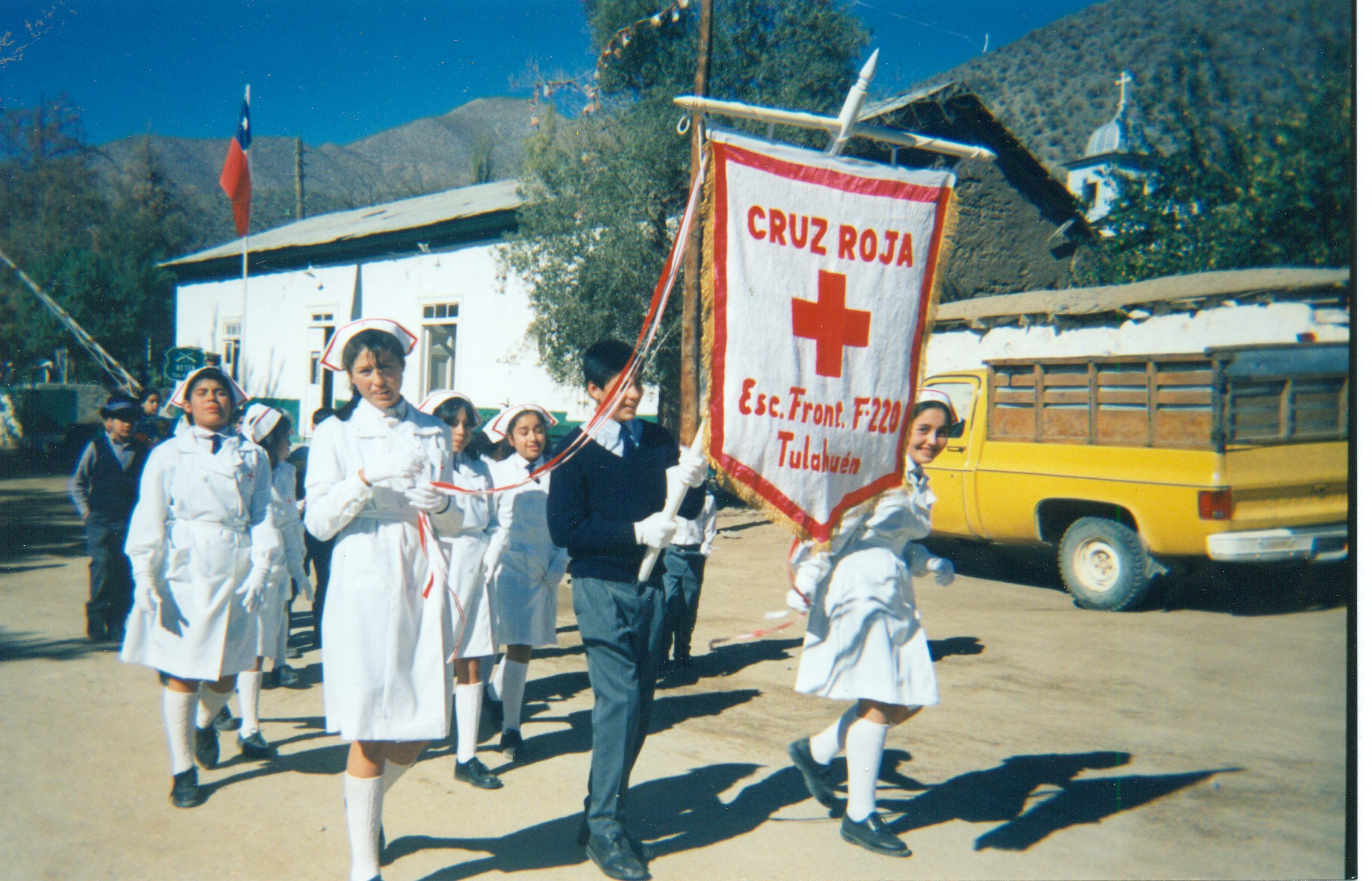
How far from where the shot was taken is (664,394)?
1462 centimetres

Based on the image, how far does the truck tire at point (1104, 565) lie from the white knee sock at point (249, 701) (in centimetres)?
657

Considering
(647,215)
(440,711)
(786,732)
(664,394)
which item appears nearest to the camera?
(440,711)

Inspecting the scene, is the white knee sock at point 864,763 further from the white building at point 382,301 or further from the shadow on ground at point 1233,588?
the white building at point 382,301

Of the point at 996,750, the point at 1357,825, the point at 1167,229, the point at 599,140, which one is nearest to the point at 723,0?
the point at 599,140

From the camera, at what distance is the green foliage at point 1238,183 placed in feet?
12.6

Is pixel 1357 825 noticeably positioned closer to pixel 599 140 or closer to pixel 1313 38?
pixel 1313 38

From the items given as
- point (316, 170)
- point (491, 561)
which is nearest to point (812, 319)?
point (491, 561)

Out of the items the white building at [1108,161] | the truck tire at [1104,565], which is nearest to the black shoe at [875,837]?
the truck tire at [1104,565]

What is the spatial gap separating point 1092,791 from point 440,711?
2873 millimetres

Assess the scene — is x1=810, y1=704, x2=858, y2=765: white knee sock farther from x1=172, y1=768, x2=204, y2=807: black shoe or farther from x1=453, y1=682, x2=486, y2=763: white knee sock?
x1=172, y1=768, x2=204, y2=807: black shoe

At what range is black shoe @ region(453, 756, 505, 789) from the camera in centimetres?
420

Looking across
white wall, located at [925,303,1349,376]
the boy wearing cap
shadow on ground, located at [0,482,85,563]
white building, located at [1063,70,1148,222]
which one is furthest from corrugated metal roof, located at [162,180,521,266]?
the boy wearing cap

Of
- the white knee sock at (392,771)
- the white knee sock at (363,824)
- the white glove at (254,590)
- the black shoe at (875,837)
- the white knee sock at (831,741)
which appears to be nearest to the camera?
the white knee sock at (363,824)

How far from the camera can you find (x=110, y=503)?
263 inches
